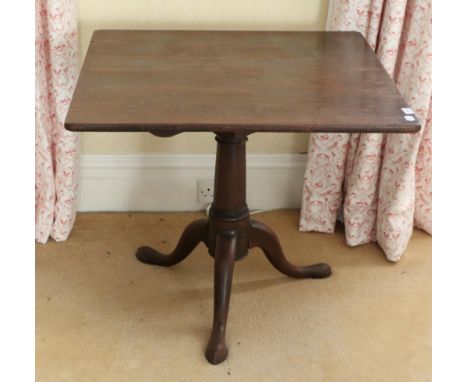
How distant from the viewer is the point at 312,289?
2428 millimetres

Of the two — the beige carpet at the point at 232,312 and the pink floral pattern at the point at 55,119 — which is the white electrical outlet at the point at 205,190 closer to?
the beige carpet at the point at 232,312

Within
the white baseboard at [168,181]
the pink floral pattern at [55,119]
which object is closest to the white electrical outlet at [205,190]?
the white baseboard at [168,181]

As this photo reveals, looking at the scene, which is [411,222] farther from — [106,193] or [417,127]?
[106,193]

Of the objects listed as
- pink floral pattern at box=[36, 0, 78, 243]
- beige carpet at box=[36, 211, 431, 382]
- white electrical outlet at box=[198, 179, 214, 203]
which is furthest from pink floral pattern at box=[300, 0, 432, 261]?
pink floral pattern at box=[36, 0, 78, 243]

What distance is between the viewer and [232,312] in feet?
7.62

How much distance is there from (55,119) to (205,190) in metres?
0.60

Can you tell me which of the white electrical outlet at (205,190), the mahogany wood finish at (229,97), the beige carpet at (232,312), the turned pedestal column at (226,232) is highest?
the mahogany wood finish at (229,97)

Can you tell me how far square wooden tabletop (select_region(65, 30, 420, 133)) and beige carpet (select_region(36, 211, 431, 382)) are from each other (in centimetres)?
74

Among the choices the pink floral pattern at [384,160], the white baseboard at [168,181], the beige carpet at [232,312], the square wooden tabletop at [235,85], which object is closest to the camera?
the square wooden tabletop at [235,85]

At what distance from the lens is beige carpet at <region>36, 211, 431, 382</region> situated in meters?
2.11

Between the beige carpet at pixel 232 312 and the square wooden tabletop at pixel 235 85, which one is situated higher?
the square wooden tabletop at pixel 235 85

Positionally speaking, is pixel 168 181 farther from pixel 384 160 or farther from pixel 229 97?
pixel 229 97

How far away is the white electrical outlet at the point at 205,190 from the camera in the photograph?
2.73 metres

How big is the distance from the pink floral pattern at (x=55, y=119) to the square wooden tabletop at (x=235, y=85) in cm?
18
